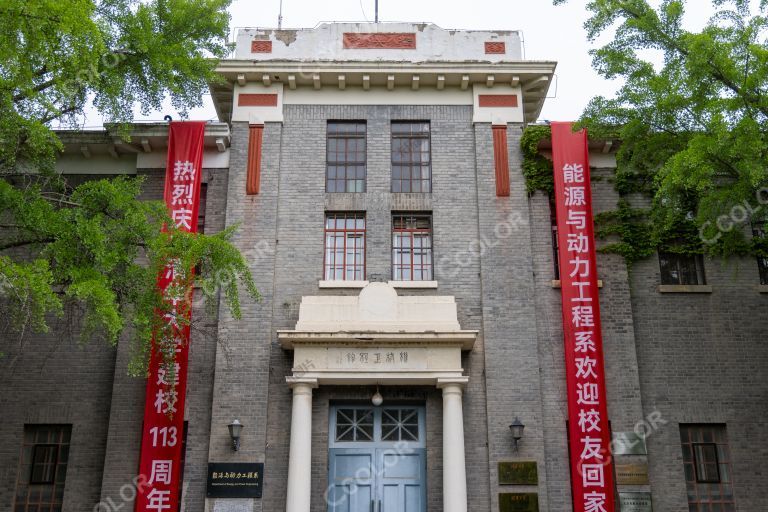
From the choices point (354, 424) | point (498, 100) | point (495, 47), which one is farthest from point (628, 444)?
point (495, 47)

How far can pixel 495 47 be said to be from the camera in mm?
19500

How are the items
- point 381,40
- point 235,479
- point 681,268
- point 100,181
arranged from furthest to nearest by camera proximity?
point 381,40 < point 681,268 < point 235,479 < point 100,181

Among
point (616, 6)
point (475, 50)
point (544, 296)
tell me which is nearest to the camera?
point (616, 6)

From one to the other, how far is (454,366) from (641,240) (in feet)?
17.9

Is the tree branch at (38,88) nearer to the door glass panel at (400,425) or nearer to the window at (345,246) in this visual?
the window at (345,246)

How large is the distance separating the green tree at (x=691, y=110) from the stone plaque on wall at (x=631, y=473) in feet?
16.3

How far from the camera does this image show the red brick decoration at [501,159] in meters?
18.3

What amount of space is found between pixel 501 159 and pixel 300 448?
7.98 m

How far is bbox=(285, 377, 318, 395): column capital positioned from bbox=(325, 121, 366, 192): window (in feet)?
15.6

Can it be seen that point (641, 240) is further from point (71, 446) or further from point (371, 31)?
point (71, 446)

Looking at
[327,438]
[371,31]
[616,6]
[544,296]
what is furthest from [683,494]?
[371,31]

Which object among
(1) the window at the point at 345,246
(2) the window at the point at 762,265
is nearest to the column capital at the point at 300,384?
(1) the window at the point at 345,246

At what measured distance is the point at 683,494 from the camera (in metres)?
16.5

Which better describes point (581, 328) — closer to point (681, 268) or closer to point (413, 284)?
point (681, 268)
